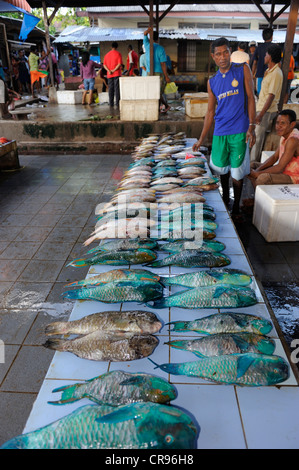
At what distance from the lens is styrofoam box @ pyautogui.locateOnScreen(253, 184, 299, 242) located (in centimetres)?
452

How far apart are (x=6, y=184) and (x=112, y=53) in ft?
22.9

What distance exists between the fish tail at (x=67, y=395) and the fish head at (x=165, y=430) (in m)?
0.48

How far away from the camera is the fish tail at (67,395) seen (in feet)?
6.17

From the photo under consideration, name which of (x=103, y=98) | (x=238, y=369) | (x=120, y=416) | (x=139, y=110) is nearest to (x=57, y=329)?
(x=120, y=416)

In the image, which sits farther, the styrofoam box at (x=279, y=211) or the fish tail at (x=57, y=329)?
the styrofoam box at (x=279, y=211)

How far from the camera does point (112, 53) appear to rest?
38.4ft

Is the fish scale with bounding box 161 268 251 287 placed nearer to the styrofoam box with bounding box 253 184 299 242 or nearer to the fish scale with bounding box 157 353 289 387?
the fish scale with bounding box 157 353 289 387

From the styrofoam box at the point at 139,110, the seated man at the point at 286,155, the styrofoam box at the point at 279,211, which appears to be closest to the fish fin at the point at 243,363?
the styrofoam box at the point at 279,211

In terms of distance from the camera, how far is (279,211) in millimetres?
4559

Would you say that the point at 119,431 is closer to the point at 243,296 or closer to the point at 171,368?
the point at 171,368

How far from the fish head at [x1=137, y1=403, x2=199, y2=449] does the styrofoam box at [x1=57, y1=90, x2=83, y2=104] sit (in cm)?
1440

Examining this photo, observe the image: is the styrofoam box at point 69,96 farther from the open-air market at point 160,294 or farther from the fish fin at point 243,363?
the fish fin at point 243,363

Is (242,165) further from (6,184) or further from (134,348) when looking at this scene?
(6,184)
